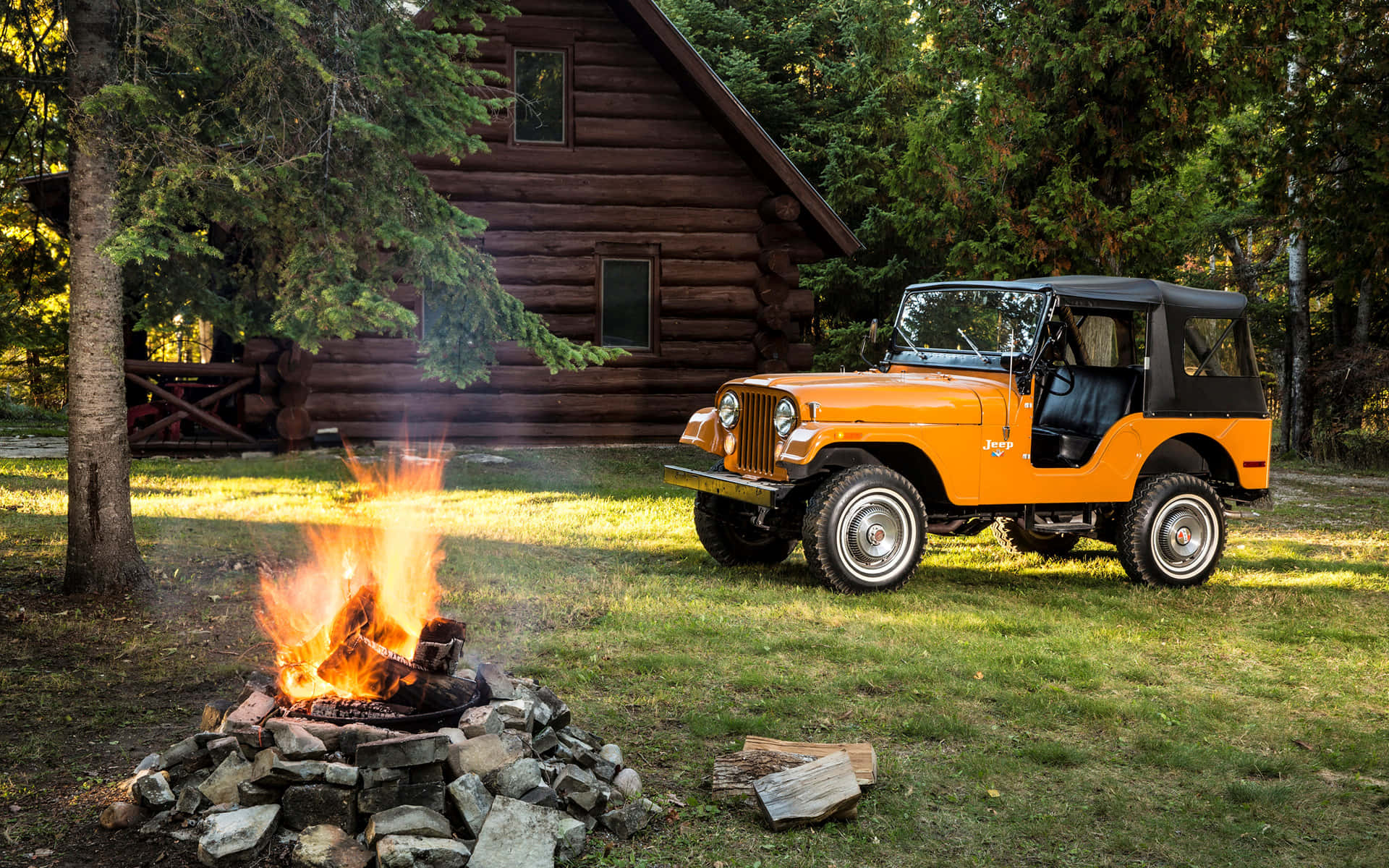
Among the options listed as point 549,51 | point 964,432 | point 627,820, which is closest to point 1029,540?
point 964,432

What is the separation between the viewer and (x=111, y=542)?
24.5 feet

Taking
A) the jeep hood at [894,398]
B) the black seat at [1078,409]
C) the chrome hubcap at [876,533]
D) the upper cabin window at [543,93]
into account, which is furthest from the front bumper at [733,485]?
the upper cabin window at [543,93]

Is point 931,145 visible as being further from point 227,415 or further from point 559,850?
point 559,850

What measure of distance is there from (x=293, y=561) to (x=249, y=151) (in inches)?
126

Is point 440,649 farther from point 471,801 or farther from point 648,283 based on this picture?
point 648,283

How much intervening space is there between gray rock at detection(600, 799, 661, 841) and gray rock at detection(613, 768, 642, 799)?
16cm

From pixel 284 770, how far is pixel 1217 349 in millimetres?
8009

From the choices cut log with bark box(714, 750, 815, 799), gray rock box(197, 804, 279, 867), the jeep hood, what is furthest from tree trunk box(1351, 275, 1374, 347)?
gray rock box(197, 804, 279, 867)

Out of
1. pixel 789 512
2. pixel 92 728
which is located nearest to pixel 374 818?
pixel 92 728

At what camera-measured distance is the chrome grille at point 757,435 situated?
28.0 ft

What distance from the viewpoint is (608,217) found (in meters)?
16.7

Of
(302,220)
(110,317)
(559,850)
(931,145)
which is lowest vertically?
(559,850)

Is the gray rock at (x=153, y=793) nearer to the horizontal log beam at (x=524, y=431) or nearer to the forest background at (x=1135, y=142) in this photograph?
the forest background at (x=1135, y=142)

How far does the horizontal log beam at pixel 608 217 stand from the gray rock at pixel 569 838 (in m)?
13.2
